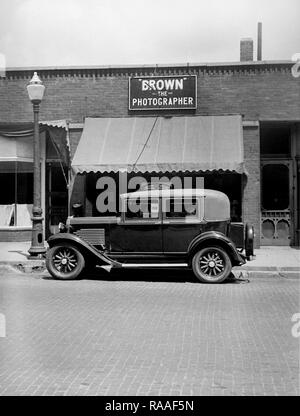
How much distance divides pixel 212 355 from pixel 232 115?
12576mm

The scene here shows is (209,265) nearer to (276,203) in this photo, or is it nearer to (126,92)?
(276,203)

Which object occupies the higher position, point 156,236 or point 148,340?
point 156,236

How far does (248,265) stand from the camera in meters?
13.5

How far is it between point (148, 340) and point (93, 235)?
557cm

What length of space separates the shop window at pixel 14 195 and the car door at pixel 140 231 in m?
7.49

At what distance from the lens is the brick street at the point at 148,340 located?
5070 mm

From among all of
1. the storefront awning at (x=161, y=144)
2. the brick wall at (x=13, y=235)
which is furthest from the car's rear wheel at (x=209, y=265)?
the brick wall at (x=13, y=235)

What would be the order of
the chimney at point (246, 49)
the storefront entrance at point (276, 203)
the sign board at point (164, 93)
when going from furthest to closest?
the chimney at point (246, 49)
the storefront entrance at point (276, 203)
the sign board at point (164, 93)

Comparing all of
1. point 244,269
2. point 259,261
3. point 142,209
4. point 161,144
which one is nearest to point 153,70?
point 161,144

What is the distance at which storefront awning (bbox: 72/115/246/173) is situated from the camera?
16.2 meters

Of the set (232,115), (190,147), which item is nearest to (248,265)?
(190,147)

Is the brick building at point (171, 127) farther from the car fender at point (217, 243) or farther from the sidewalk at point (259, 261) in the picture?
the car fender at point (217, 243)

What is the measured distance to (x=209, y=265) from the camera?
1165 centimetres

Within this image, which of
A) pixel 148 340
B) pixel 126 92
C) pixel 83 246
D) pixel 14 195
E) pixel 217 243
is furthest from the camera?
pixel 14 195
